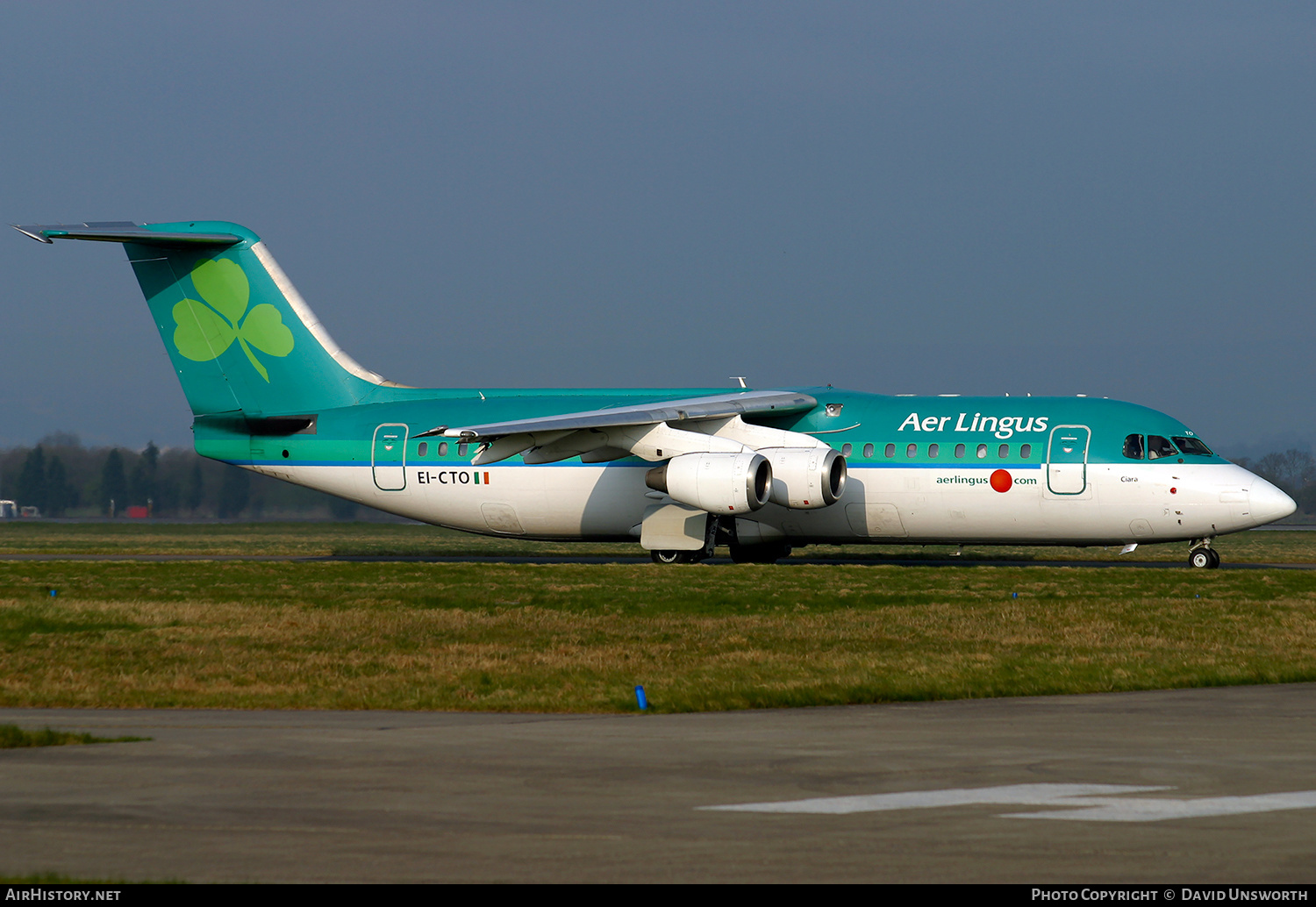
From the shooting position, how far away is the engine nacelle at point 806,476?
31.5m

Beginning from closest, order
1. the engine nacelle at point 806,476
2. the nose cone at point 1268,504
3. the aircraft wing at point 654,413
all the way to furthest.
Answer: the nose cone at point 1268,504
the aircraft wing at point 654,413
the engine nacelle at point 806,476

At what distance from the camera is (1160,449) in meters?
31.5

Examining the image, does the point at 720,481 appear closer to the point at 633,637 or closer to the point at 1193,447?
the point at 1193,447

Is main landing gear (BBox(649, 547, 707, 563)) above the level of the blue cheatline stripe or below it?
below

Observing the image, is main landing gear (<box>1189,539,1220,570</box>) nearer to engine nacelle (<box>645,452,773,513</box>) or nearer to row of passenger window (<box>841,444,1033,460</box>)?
row of passenger window (<box>841,444,1033,460</box>)

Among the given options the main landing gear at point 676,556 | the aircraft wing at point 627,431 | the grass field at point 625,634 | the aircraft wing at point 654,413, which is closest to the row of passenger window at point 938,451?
the aircraft wing at point 627,431

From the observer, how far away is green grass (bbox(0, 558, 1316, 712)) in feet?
48.5

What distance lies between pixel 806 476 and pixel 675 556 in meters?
4.26

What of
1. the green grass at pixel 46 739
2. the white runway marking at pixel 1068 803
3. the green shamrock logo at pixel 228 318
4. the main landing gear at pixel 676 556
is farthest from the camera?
the green shamrock logo at pixel 228 318

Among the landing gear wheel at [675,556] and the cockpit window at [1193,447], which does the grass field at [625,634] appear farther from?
the cockpit window at [1193,447]

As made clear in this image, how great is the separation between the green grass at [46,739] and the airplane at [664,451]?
62.4ft

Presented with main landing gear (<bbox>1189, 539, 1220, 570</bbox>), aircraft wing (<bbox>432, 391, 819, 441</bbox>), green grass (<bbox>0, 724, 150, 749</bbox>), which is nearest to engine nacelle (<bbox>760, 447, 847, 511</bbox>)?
aircraft wing (<bbox>432, 391, 819, 441</bbox>)

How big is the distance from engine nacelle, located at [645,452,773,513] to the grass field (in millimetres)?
1456

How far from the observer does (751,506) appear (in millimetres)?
31281
